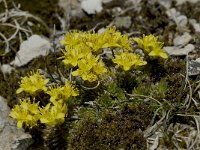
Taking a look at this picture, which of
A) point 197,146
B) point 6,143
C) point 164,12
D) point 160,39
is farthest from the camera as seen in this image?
point 164,12

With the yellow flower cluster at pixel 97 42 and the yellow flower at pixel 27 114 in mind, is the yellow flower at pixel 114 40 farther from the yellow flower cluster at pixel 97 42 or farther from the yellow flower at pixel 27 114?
the yellow flower at pixel 27 114

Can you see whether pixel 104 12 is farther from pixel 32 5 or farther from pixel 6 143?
pixel 6 143

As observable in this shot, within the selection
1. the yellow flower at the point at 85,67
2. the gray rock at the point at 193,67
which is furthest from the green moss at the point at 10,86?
the gray rock at the point at 193,67

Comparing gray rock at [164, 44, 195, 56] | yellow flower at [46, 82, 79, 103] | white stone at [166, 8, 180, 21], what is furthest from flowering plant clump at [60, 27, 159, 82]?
white stone at [166, 8, 180, 21]

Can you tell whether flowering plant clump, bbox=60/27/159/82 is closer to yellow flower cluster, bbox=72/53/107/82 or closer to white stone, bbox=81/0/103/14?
yellow flower cluster, bbox=72/53/107/82

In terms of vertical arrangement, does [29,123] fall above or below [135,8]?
below

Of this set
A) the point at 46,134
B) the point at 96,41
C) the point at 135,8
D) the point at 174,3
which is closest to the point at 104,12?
the point at 135,8
